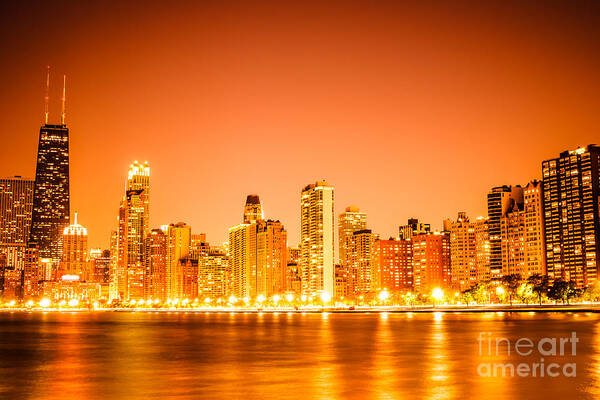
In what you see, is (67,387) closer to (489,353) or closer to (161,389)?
(161,389)

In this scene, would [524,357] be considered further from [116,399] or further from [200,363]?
[116,399]

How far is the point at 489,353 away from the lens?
53.4 meters

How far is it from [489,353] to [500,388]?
70.2 ft

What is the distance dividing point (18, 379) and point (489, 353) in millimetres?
31366

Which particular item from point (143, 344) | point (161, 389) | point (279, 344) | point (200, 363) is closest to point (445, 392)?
point (161, 389)

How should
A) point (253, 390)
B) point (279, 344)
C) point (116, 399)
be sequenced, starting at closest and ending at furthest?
point (116, 399) → point (253, 390) → point (279, 344)

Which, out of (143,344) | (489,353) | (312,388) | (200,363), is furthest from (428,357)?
(143,344)

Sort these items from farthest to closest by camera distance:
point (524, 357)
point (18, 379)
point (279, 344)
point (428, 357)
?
point (279, 344) < point (428, 357) < point (524, 357) < point (18, 379)

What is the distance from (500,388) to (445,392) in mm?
2572

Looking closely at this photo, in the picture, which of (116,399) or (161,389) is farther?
(161,389)

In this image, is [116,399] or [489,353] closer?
[116,399]

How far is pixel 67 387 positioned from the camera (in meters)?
36.2

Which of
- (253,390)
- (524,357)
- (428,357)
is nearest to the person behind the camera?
(253,390)

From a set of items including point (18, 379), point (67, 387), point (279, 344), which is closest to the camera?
point (67, 387)
